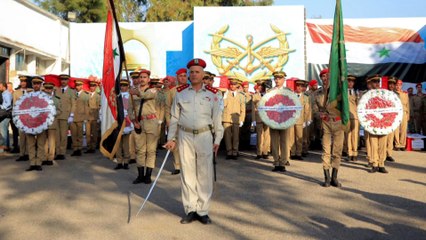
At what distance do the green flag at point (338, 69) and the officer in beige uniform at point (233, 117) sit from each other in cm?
461

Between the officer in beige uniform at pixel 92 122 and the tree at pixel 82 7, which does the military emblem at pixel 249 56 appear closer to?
the officer in beige uniform at pixel 92 122

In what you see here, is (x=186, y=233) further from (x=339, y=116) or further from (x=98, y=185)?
(x=339, y=116)

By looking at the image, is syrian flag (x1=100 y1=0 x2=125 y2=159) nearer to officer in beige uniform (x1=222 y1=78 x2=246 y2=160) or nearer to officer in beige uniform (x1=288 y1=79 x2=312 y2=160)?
officer in beige uniform (x1=222 y1=78 x2=246 y2=160)

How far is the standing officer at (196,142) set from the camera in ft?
17.8

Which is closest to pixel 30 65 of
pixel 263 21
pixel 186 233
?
pixel 263 21

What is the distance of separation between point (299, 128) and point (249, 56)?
708 cm

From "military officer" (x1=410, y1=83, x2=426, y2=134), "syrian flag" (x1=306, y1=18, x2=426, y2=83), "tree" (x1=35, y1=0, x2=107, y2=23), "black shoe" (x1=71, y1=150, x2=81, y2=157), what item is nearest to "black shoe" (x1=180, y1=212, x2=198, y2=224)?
"black shoe" (x1=71, y1=150, x2=81, y2=157)

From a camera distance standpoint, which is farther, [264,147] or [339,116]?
[264,147]

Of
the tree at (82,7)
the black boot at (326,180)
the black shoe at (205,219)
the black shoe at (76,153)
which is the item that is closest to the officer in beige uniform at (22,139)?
the black shoe at (76,153)

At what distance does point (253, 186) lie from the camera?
754cm

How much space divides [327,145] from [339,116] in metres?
0.60

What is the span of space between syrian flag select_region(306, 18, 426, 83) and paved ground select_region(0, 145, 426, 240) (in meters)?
9.06

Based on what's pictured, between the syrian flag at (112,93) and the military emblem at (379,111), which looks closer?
the syrian flag at (112,93)

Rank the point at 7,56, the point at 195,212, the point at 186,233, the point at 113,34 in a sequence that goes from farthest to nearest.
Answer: the point at 7,56 < the point at 113,34 < the point at 195,212 < the point at 186,233
